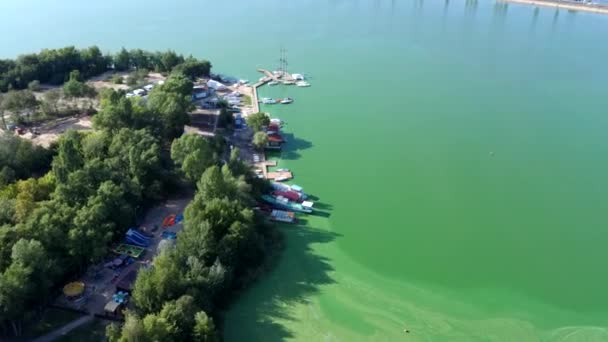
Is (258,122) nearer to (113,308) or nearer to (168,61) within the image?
(168,61)

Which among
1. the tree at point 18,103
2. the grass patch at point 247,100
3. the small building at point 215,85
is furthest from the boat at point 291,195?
the tree at point 18,103

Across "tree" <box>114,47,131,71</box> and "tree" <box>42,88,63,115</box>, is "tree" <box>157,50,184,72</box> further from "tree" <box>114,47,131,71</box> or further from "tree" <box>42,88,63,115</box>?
"tree" <box>42,88,63,115</box>

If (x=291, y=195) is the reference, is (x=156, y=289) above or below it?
above

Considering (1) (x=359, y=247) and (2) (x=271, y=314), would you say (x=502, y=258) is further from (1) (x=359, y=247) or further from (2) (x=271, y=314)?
(2) (x=271, y=314)

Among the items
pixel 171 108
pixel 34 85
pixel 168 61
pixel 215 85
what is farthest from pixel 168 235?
pixel 168 61

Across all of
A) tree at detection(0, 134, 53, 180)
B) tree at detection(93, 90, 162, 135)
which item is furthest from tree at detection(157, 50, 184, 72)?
tree at detection(0, 134, 53, 180)
